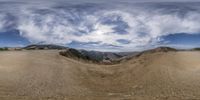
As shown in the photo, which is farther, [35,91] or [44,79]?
[44,79]

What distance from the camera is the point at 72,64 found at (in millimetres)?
46375

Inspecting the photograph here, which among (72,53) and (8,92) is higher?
(8,92)

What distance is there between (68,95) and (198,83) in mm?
10077

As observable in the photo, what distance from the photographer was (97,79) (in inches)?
1662

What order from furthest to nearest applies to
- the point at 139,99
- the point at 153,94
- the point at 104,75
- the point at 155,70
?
the point at 104,75 < the point at 155,70 < the point at 153,94 < the point at 139,99

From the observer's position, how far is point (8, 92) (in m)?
33.8

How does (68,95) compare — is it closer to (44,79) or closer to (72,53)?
(44,79)

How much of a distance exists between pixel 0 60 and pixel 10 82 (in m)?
9.30

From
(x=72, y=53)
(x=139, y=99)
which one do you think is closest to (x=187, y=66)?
(x=139, y=99)

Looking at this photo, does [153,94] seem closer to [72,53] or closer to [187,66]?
[187,66]

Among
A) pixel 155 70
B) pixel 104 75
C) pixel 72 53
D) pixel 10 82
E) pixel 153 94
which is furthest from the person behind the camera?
pixel 72 53

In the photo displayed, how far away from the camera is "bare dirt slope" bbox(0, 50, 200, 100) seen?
111ft

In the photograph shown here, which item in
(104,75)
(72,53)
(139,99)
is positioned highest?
(139,99)

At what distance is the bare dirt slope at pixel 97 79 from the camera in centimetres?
3372
